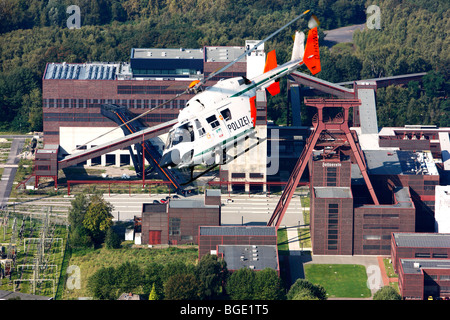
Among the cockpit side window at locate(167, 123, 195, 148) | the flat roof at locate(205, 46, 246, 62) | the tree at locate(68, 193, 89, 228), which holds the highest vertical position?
the flat roof at locate(205, 46, 246, 62)

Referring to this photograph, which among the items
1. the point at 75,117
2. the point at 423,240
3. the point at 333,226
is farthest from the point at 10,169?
the point at 423,240

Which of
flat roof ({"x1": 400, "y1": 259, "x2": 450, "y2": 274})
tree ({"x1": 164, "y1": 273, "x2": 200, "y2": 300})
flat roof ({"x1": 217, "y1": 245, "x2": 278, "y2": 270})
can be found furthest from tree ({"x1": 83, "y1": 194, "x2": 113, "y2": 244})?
flat roof ({"x1": 400, "y1": 259, "x2": 450, "y2": 274})

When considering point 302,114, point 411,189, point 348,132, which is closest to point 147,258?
point 348,132

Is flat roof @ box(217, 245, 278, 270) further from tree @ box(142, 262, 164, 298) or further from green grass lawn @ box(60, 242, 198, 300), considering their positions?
tree @ box(142, 262, 164, 298)

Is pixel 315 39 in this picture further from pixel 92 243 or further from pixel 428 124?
pixel 428 124
